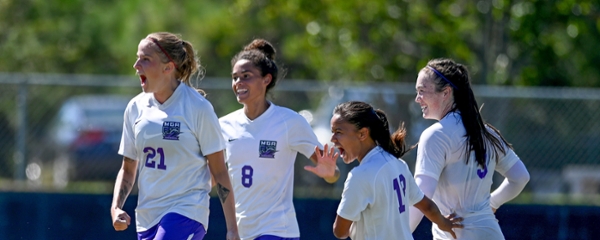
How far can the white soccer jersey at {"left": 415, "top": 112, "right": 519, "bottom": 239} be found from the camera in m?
4.48

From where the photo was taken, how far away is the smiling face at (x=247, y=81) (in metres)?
5.31

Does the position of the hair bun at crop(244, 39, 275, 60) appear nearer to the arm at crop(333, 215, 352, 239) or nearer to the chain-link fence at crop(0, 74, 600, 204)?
the arm at crop(333, 215, 352, 239)

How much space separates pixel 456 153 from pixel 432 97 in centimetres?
35

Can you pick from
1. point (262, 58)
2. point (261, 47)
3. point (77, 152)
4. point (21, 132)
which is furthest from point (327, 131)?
point (262, 58)

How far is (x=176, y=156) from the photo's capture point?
15.1 feet

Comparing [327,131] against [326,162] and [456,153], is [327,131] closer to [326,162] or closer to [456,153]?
[326,162]

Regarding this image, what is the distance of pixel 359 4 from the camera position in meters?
14.5

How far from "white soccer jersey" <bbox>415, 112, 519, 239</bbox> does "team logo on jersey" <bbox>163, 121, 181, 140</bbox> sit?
4.37 feet

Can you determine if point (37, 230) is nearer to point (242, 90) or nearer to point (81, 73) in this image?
point (242, 90)

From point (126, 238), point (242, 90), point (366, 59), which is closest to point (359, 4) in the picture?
point (366, 59)

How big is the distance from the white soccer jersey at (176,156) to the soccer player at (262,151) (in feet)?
1.86

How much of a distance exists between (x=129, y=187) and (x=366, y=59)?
989 cm

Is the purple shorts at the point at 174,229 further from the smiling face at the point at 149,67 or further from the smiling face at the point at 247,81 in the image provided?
the smiling face at the point at 247,81

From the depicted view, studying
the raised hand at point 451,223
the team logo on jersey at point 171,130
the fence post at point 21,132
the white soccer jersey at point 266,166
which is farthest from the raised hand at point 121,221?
the fence post at point 21,132
